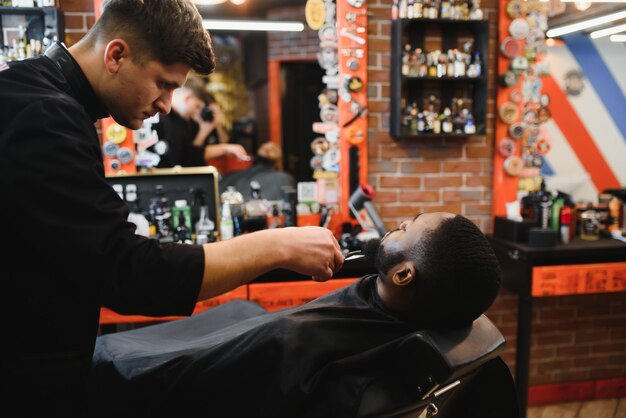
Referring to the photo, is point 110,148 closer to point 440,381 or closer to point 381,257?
point 381,257

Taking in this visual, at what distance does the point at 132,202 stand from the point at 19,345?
162 centimetres

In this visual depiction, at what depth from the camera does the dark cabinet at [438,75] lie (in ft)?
8.97

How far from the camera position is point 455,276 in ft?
3.87

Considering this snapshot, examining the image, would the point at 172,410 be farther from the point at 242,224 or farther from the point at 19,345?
the point at 242,224

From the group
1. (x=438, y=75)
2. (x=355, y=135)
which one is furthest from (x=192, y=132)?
(x=438, y=75)

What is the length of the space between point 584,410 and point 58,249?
3.10 m

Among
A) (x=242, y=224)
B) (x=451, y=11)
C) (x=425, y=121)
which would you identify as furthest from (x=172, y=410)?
(x=451, y=11)

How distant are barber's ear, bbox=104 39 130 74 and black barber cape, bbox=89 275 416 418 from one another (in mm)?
690

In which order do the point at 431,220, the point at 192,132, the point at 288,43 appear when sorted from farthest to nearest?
the point at 288,43
the point at 192,132
the point at 431,220

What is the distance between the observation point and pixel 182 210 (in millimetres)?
2643

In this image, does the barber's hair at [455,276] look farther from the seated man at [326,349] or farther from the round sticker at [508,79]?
the round sticker at [508,79]

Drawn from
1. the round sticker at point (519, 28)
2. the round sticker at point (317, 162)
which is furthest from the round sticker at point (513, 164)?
the round sticker at point (317, 162)

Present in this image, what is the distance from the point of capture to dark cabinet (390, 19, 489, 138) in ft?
8.97

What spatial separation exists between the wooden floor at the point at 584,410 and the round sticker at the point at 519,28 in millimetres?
2078
